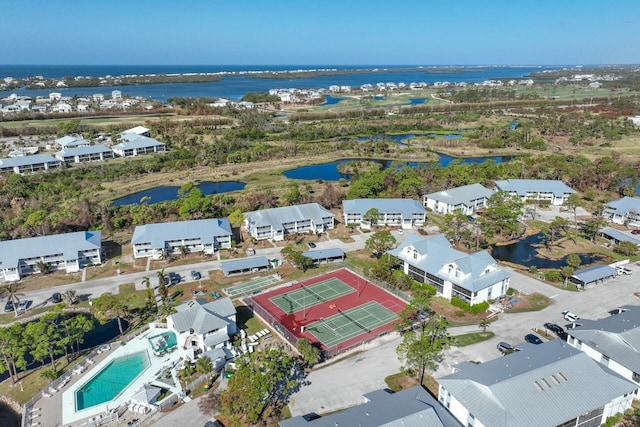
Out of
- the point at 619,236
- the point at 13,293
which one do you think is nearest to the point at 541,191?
the point at 619,236

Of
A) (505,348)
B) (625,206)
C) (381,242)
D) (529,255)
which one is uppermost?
(625,206)

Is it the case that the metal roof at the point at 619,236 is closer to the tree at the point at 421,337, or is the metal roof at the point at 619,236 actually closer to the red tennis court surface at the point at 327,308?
the tree at the point at 421,337

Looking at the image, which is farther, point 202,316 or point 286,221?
point 286,221

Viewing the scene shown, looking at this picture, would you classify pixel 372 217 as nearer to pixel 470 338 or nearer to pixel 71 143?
pixel 470 338

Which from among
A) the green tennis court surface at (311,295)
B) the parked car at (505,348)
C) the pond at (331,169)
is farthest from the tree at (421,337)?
the pond at (331,169)

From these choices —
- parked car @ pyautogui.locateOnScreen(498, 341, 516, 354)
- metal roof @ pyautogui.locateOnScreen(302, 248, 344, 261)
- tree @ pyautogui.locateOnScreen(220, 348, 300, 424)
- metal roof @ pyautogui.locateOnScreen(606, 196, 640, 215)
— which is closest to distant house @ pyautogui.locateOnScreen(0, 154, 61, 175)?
metal roof @ pyautogui.locateOnScreen(302, 248, 344, 261)
